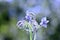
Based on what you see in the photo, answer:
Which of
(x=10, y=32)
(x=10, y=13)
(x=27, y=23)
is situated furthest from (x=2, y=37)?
(x=27, y=23)

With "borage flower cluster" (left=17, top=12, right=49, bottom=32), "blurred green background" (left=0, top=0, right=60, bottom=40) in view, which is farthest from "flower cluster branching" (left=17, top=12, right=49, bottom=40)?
"blurred green background" (left=0, top=0, right=60, bottom=40)

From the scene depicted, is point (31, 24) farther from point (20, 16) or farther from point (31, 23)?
point (20, 16)

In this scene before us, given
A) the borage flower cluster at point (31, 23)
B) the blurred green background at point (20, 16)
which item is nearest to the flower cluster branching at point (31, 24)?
the borage flower cluster at point (31, 23)

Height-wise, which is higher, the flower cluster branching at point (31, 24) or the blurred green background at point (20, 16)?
the blurred green background at point (20, 16)

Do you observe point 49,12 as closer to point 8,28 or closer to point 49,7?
point 49,7

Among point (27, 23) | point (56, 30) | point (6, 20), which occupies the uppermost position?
point (6, 20)

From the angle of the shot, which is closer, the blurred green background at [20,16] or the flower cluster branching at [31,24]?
the flower cluster branching at [31,24]

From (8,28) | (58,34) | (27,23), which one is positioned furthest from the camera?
(8,28)

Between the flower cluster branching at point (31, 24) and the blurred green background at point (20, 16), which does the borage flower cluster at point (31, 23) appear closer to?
the flower cluster branching at point (31, 24)

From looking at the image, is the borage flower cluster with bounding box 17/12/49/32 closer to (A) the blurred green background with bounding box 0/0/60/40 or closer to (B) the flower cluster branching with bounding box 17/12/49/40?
(B) the flower cluster branching with bounding box 17/12/49/40

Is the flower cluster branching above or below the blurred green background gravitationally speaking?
below

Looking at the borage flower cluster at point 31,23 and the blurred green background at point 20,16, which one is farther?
the blurred green background at point 20,16
